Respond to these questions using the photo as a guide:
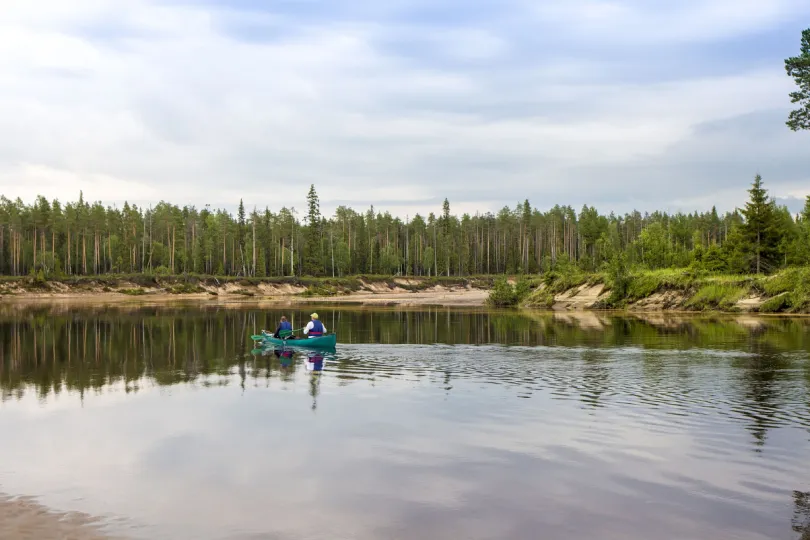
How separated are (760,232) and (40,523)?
72.3 m

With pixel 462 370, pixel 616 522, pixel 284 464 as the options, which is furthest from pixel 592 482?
pixel 462 370

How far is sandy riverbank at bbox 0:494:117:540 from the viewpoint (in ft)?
34.1

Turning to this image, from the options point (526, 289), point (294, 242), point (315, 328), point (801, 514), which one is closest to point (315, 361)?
point (315, 328)

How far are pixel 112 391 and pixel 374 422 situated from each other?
34.9 feet

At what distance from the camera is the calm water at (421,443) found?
36.6ft

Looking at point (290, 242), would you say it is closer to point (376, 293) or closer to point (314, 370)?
point (376, 293)

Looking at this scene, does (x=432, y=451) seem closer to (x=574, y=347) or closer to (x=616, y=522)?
(x=616, y=522)

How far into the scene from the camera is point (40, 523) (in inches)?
429

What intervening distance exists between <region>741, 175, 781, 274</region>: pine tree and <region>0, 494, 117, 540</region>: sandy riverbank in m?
70.9

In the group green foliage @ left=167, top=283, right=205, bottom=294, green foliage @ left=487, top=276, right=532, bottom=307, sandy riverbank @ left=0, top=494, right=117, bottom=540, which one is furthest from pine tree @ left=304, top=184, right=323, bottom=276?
sandy riverbank @ left=0, top=494, right=117, bottom=540

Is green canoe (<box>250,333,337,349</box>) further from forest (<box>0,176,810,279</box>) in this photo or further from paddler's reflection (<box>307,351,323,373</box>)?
forest (<box>0,176,810,279</box>)

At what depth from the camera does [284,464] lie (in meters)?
14.3

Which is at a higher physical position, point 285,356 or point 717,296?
point 717,296

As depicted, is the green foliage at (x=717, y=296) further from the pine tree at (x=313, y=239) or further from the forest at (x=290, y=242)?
the pine tree at (x=313, y=239)
